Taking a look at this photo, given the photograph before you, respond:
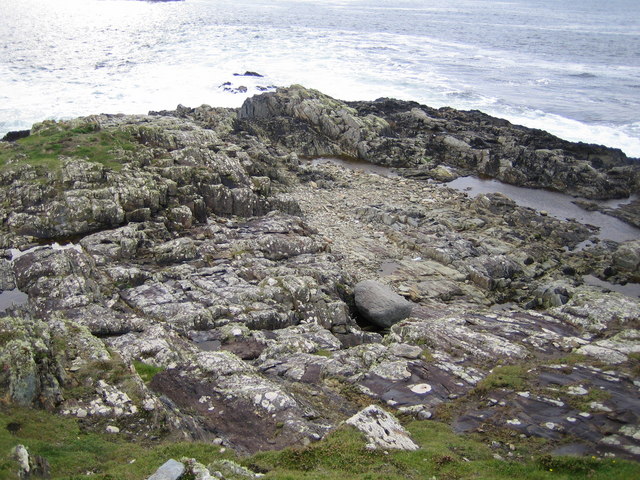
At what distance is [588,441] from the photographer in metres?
17.3

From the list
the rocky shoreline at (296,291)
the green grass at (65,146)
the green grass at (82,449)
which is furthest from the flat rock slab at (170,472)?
the green grass at (65,146)

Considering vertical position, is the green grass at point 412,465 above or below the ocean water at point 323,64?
Answer: below

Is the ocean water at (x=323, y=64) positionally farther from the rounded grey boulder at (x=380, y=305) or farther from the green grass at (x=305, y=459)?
the green grass at (x=305, y=459)

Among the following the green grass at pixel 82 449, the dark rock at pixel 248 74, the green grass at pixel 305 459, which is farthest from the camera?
the dark rock at pixel 248 74

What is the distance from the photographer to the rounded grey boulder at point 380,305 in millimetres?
31188

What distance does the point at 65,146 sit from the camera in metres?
42.7

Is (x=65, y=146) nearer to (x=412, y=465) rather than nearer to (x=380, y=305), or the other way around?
(x=380, y=305)

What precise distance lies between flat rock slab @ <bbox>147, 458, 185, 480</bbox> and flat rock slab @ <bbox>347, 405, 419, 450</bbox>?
6.44m

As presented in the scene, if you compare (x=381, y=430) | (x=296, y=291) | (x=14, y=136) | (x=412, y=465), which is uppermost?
(x=14, y=136)

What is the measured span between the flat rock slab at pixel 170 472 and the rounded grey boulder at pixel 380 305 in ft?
64.1

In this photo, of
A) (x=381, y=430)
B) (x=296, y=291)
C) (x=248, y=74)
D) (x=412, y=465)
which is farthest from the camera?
(x=248, y=74)

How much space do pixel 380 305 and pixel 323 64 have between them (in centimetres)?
8964

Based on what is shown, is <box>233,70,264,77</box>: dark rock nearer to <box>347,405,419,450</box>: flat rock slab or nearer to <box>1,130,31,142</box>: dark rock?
<box>1,130,31,142</box>: dark rock

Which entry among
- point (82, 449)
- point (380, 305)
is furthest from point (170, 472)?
point (380, 305)
